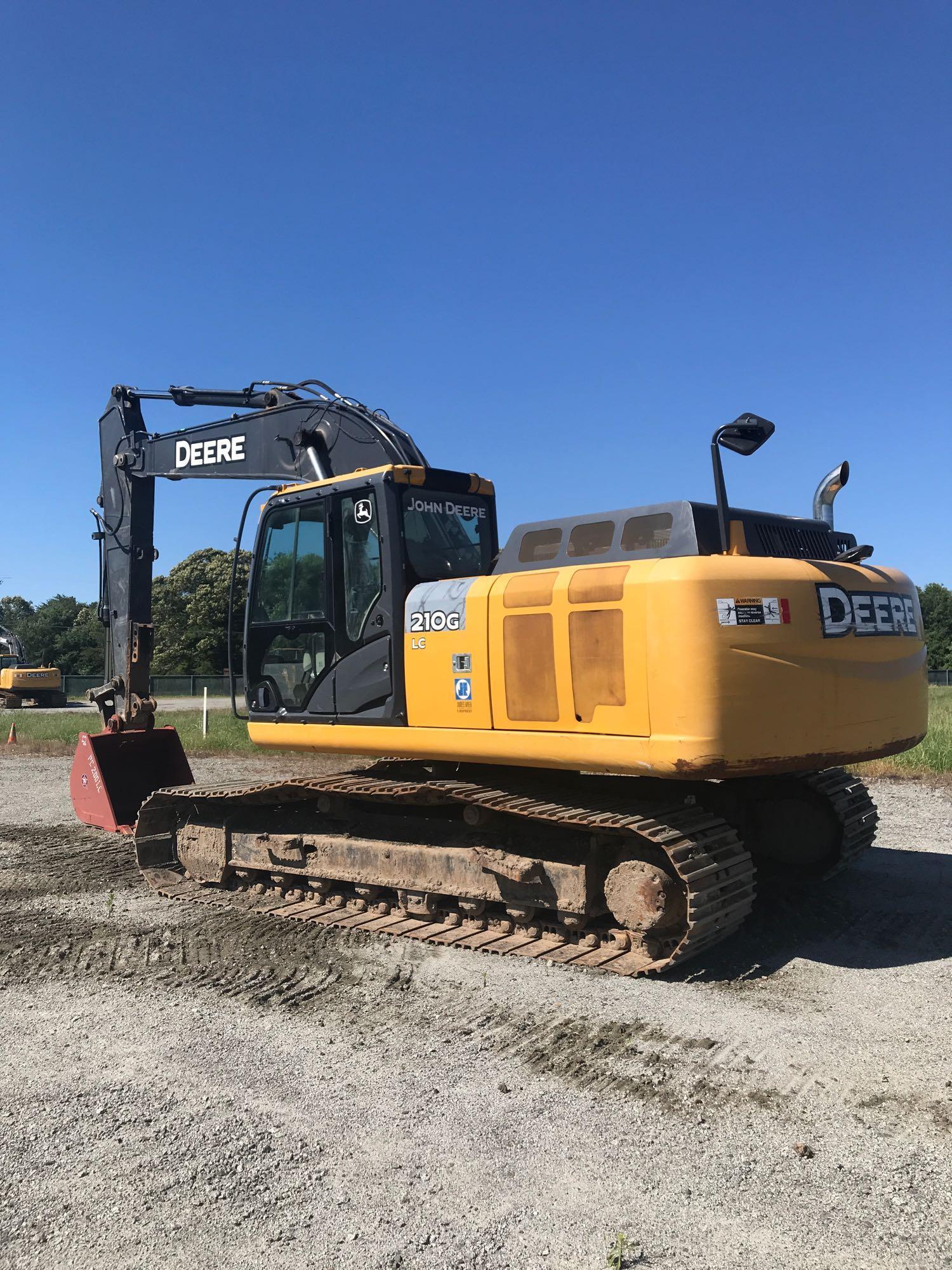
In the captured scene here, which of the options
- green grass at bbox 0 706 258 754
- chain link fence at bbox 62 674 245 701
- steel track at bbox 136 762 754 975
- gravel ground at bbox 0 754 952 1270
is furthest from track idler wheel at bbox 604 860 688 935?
chain link fence at bbox 62 674 245 701

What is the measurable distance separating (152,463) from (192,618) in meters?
49.4

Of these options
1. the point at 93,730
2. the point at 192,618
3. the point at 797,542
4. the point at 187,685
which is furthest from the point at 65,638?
the point at 797,542

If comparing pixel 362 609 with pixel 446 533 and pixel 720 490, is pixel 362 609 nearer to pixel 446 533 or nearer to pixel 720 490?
pixel 446 533

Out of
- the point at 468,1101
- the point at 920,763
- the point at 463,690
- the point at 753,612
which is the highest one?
the point at 753,612

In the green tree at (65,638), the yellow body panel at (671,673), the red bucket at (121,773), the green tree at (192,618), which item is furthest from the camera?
the green tree at (65,638)

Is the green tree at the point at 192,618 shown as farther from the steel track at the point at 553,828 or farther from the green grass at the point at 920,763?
the steel track at the point at 553,828

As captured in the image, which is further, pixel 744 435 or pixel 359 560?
pixel 359 560

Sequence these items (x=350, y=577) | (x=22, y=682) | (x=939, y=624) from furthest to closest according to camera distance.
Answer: (x=939, y=624) < (x=22, y=682) < (x=350, y=577)

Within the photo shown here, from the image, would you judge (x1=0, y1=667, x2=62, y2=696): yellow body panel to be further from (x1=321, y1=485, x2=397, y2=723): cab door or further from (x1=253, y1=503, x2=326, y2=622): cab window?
(x1=321, y1=485, x2=397, y2=723): cab door

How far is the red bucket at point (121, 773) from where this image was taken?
336 inches

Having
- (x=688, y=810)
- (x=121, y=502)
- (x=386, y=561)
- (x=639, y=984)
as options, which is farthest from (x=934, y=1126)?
(x=121, y=502)

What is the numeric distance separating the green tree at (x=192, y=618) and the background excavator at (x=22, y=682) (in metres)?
12.6

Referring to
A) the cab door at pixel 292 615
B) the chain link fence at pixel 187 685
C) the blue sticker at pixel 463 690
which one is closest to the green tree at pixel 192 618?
the chain link fence at pixel 187 685

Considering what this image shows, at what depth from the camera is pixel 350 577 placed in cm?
691
